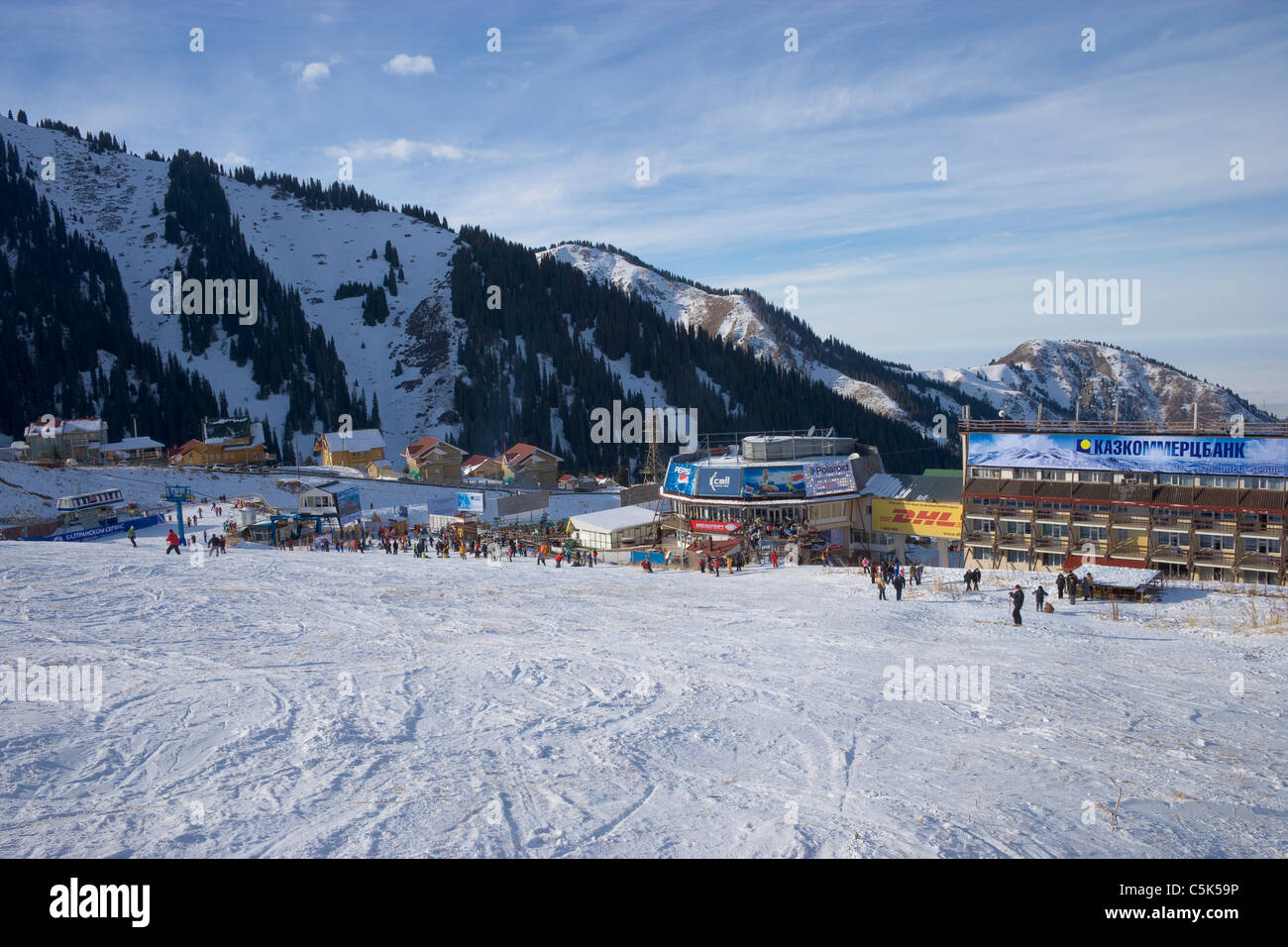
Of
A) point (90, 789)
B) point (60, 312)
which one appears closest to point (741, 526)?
point (90, 789)

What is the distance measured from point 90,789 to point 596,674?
360 inches

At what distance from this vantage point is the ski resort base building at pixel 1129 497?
37.4 m

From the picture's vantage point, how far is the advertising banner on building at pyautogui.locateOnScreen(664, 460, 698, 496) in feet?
157

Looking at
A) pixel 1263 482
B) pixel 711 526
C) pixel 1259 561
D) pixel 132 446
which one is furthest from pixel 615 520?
pixel 132 446

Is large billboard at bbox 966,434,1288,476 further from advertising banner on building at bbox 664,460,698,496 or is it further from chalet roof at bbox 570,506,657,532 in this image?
chalet roof at bbox 570,506,657,532

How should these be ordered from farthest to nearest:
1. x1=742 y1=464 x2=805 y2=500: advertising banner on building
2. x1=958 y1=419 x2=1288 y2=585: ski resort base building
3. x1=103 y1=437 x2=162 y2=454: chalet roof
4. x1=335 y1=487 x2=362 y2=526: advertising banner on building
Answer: x1=103 y1=437 x2=162 y2=454: chalet roof → x1=335 y1=487 x2=362 y2=526: advertising banner on building → x1=742 y1=464 x2=805 y2=500: advertising banner on building → x1=958 y1=419 x2=1288 y2=585: ski resort base building

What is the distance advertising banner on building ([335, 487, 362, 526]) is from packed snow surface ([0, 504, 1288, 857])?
73.9 ft

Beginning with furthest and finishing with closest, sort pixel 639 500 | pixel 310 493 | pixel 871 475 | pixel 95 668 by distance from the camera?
pixel 639 500 → pixel 871 475 → pixel 310 493 → pixel 95 668

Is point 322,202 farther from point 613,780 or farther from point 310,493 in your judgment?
point 613,780

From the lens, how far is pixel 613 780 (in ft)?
36.3

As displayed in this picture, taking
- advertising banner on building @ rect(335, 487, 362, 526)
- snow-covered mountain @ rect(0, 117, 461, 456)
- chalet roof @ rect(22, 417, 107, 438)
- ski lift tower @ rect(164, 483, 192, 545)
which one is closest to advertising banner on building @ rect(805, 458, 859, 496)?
advertising banner on building @ rect(335, 487, 362, 526)

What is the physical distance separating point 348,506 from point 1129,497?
45012mm

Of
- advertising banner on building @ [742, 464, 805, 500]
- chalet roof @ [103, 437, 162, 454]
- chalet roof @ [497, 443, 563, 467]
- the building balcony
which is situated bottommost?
the building balcony

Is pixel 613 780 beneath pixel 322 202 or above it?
beneath
